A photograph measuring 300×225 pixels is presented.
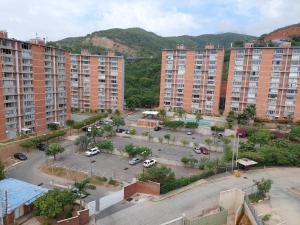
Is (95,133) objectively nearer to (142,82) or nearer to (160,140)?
(160,140)

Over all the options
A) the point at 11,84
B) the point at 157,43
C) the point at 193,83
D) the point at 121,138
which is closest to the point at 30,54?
the point at 11,84

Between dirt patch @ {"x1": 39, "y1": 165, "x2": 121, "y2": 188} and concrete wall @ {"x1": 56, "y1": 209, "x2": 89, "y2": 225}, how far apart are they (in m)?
8.38

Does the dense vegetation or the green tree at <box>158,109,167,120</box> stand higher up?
the dense vegetation

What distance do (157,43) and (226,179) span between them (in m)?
142

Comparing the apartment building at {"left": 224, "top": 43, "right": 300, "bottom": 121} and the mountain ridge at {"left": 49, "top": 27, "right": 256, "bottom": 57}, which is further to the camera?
the mountain ridge at {"left": 49, "top": 27, "right": 256, "bottom": 57}

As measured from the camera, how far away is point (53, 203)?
77.2 feet

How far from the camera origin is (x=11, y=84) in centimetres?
4775

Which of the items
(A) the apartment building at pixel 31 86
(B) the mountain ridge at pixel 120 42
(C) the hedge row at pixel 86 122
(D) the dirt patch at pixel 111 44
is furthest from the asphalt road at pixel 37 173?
(D) the dirt patch at pixel 111 44

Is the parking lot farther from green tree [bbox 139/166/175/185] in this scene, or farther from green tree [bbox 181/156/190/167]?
green tree [bbox 139/166/175/185]

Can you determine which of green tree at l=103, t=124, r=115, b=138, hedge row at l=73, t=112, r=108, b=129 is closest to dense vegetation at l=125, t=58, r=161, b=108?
hedge row at l=73, t=112, r=108, b=129

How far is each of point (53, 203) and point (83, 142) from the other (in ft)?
74.2

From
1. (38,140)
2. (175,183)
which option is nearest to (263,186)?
(175,183)

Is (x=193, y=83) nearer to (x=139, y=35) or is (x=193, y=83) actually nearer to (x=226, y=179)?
(x=226, y=179)

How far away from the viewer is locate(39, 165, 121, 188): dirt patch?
1319 inches
